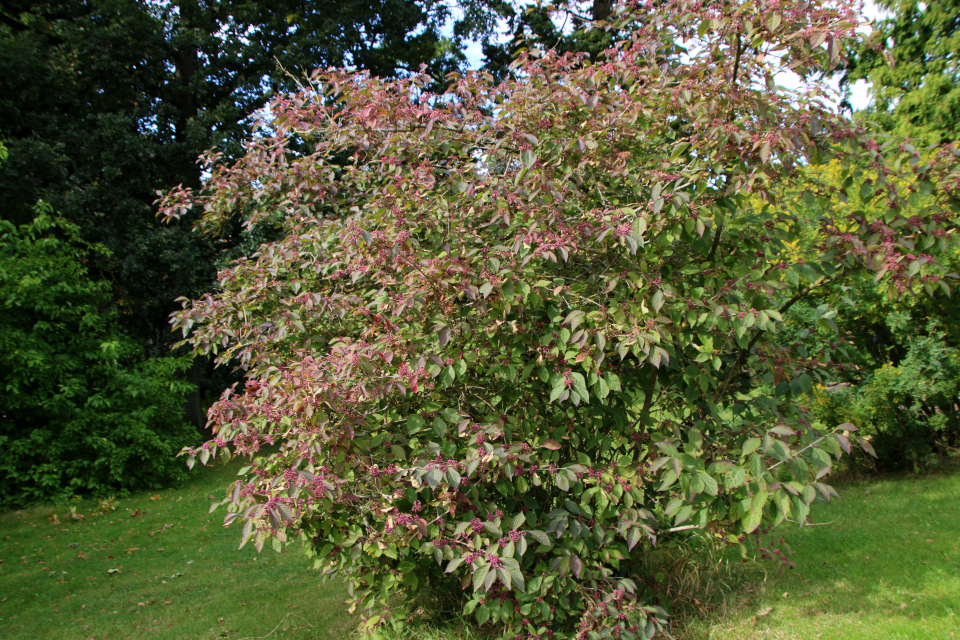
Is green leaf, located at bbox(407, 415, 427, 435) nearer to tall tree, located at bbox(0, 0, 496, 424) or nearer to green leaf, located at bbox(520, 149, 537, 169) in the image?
green leaf, located at bbox(520, 149, 537, 169)

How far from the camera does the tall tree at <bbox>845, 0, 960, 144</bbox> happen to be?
10500mm

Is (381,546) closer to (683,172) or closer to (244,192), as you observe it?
(683,172)

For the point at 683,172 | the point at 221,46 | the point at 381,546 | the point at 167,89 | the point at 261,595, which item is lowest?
the point at 261,595

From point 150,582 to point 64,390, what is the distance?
4077 mm

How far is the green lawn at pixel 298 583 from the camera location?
3.61 metres

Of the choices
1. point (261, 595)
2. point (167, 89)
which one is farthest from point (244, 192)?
point (167, 89)

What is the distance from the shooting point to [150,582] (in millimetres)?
5562

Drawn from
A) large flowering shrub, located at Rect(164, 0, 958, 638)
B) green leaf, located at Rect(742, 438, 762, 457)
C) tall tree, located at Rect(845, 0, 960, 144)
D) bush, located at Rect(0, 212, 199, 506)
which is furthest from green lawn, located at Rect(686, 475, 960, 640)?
tall tree, located at Rect(845, 0, 960, 144)

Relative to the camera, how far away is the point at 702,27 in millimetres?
2725

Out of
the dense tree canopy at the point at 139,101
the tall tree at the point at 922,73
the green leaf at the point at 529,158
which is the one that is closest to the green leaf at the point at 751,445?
the green leaf at the point at 529,158

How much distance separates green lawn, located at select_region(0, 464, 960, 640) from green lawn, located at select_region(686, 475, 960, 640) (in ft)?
0.03

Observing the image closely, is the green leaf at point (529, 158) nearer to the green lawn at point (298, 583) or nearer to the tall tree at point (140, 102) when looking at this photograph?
the green lawn at point (298, 583)

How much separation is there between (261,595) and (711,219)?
441 cm

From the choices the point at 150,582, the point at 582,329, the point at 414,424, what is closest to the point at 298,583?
the point at 150,582
